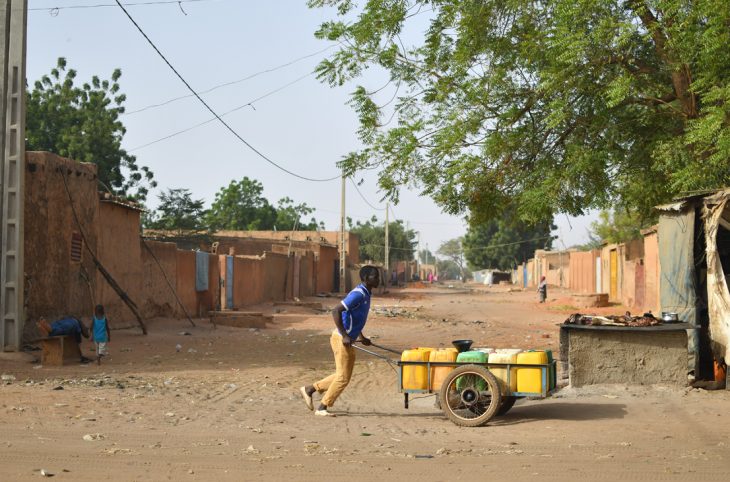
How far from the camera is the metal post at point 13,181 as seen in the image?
13789mm

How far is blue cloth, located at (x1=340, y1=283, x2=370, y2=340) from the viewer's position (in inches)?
352

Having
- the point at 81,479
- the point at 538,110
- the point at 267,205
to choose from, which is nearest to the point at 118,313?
the point at 538,110

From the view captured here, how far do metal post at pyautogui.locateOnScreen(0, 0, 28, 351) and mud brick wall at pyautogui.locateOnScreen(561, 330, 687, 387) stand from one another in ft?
30.0

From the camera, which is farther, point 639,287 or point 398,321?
point 639,287

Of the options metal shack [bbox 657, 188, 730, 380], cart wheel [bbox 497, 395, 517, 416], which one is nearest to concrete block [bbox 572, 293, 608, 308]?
metal shack [bbox 657, 188, 730, 380]

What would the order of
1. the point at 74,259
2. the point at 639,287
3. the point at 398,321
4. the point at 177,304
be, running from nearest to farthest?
the point at 74,259 → the point at 177,304 → the point at 398,321 → the point at 639,287

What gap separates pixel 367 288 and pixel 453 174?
5.91m

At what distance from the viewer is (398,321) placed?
84.6 feet

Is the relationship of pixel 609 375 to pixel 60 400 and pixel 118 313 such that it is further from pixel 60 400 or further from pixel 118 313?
pixel 118 313

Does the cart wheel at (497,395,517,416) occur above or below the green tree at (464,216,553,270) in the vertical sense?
below

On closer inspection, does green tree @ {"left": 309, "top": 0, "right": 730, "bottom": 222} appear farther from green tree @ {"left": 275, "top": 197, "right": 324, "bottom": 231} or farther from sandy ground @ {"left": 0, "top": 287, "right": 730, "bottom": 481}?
green tree @ {"left": 275, "top": 197, "right": 324, "bottom": 231}

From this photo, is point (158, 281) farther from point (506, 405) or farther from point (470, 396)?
point (470, 396)

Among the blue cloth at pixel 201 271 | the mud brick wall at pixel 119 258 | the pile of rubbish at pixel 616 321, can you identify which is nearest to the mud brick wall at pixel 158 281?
Result: the mud brick wall at pixel 119 258

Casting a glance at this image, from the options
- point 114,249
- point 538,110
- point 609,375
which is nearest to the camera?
point 609,375
